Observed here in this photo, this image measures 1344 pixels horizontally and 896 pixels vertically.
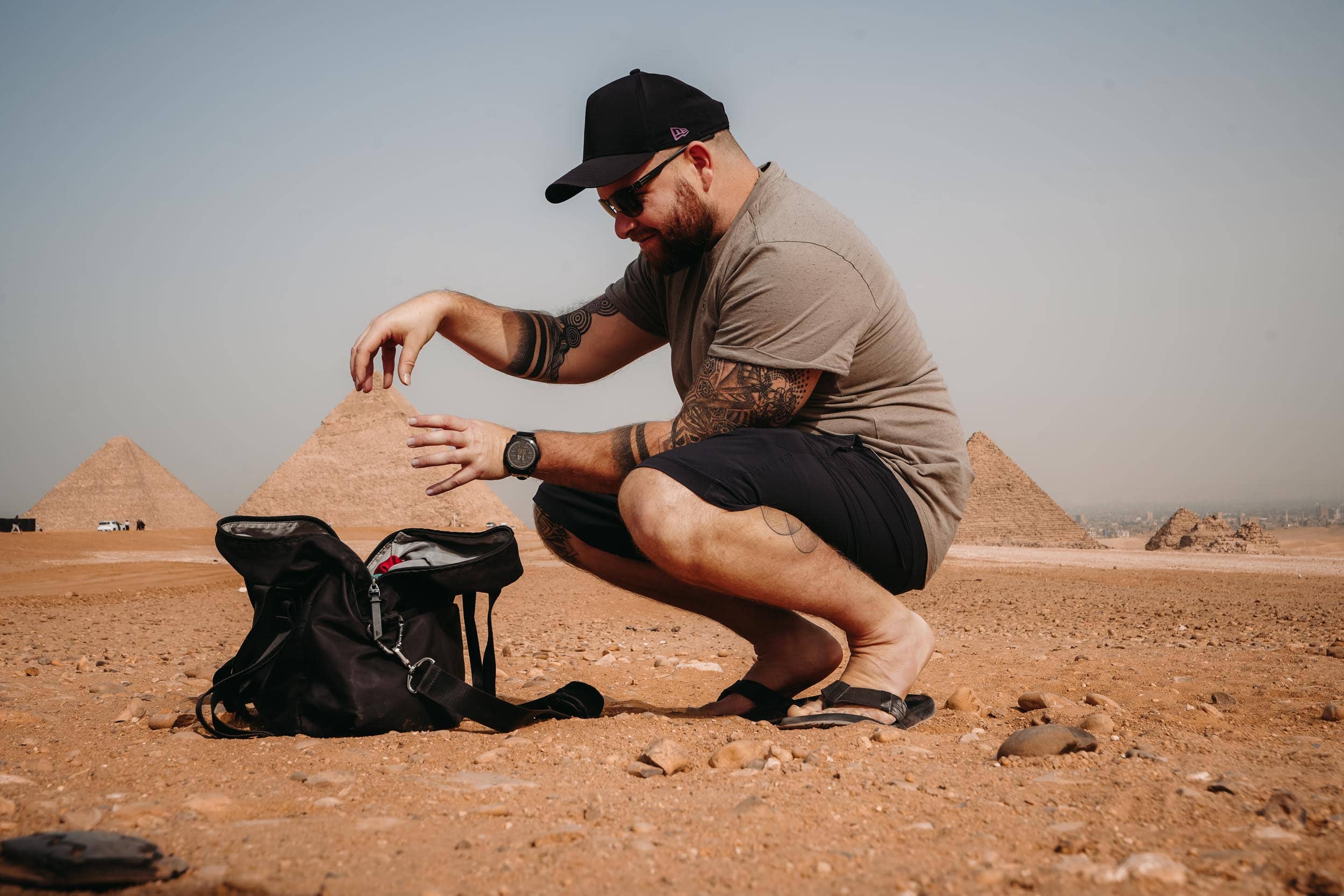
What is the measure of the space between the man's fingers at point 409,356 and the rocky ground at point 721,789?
91cm

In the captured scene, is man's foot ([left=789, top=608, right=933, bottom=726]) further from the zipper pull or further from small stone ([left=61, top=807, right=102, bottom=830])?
small stone ([left=61, top=807, right=102, bottom=830])

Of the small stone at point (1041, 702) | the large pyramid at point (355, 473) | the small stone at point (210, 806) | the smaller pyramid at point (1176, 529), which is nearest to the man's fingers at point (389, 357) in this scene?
the small stone at point (210, 806)

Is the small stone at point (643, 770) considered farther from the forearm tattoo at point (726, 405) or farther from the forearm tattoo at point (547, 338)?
the forearm tattoo at point (547, 338)

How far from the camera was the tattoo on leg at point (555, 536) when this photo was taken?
2768 mm

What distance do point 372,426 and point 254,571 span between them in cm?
5569

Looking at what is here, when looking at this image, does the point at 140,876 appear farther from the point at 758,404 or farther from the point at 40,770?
the point at 758,404

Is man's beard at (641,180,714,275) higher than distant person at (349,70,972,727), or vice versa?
man's beard at (641,180,714,275)

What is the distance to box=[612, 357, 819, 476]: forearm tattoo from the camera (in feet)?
7.52

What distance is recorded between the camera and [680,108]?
8.02 feet

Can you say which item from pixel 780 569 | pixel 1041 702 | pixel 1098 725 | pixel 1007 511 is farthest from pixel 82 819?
pixel 1007 511

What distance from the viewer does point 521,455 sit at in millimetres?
2293

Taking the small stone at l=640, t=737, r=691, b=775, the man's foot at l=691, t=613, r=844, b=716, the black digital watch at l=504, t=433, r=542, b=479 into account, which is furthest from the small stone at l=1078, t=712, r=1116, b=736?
the black digital watch at l=504, t=433, r=542, b=479

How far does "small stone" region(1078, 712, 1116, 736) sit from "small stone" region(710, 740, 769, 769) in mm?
742

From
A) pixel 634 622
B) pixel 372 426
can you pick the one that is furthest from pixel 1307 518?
pixel 634 622
